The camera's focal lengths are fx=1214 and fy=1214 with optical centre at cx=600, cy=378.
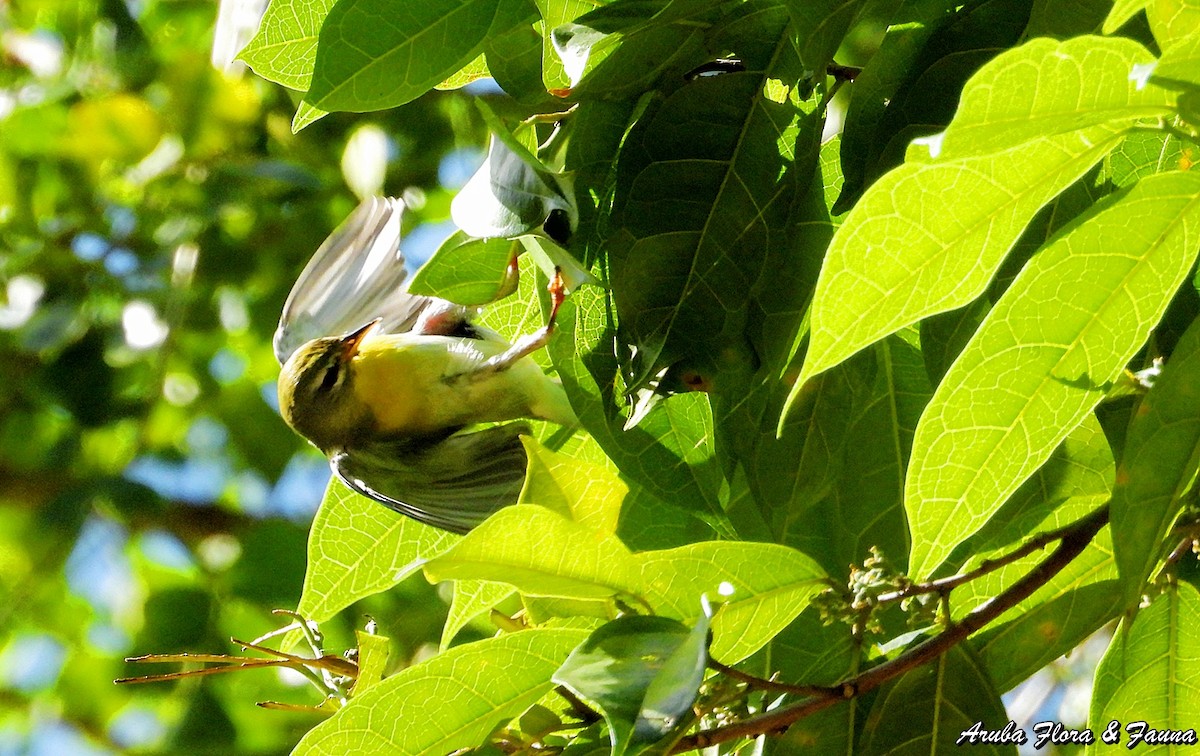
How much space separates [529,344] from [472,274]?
0.32 m

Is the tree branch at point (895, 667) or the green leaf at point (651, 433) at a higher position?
the green leaf at point (651, 433)

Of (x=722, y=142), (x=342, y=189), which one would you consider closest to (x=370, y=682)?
(x=722, y=142)

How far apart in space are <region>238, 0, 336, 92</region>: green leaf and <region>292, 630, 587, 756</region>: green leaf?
1.71 feet

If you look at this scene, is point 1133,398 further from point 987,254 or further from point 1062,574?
point 987,254

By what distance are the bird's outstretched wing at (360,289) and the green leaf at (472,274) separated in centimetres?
75

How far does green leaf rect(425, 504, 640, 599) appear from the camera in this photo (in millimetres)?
742

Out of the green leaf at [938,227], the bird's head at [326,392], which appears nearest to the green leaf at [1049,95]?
the green leaf at [938,227]

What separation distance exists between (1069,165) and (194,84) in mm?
3017

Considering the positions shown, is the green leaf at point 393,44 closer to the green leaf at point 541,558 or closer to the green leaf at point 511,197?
the green leaf at point 511,197

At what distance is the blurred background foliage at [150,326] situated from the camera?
10.5 feet

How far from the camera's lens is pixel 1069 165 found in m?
0.63

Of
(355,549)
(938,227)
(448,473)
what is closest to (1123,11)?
(938,227)

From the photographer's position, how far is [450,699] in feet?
2.77

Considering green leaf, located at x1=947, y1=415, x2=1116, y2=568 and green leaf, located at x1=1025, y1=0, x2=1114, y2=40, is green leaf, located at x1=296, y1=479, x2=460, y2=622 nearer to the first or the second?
green leaf, located at x1=947, y1=415, x2=1116, y2=568
